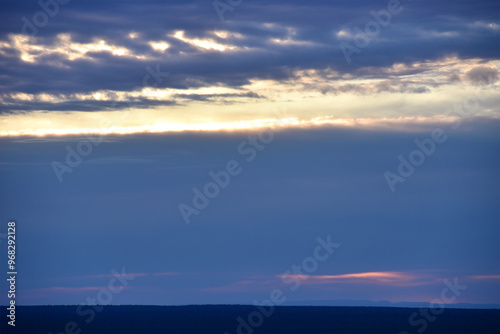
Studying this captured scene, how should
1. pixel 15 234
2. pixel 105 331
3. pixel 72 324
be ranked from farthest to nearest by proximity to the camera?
pixel 72 324, pixel 105 331, pixel 15 234

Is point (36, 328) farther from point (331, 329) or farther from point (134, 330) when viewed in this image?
point (331, 329)

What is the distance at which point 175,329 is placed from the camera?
82.1 meters

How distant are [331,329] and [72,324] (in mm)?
30924

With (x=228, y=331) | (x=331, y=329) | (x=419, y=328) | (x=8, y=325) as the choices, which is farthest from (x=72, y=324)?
(x=419, y=328)

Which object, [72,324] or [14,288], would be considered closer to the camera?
[14,288]

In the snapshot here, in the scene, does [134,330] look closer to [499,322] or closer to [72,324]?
[72,324]

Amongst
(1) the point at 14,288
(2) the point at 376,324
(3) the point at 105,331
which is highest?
(2) the point at 376,324

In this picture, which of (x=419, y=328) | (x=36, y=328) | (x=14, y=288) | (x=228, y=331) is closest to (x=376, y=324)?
(x=419, y=328)

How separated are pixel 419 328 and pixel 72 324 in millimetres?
40275

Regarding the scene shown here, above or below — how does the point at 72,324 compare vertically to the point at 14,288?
above

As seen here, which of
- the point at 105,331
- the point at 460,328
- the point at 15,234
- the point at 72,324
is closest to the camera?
the point at 15,234

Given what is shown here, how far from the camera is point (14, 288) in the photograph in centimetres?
4038

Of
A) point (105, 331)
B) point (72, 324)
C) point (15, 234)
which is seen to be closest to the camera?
point (15, 234)

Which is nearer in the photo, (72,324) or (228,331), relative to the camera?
(228,331)
